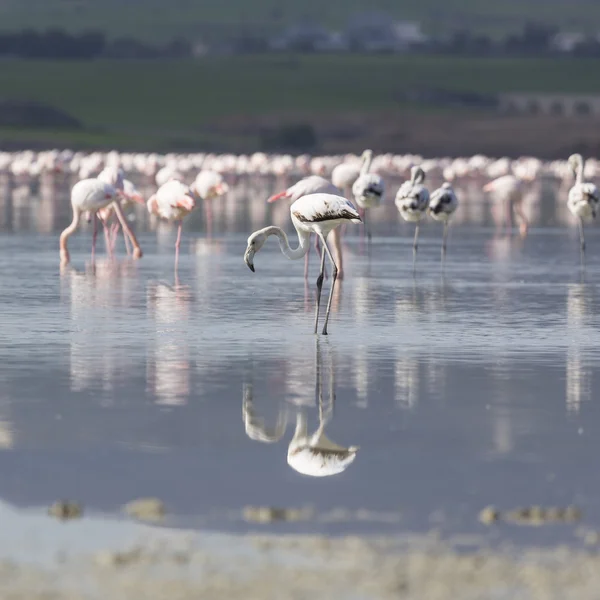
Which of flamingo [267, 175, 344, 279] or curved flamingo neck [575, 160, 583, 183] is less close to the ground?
curved flamingo neck [575, 160, 583, 183]

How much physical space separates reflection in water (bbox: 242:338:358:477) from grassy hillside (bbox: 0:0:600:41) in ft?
527

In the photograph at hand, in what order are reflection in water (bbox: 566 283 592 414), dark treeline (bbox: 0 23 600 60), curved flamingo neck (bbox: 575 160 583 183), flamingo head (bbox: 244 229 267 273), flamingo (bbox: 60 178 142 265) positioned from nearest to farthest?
reflection in water (bbox: 566 283 592 414) → flamingo head (bbox: 244 229 267 273) → flamingo (bbox: 60 178 142 265) → curved flamingo neck (bbox: 575 160 583 183) → dark treeline (bbox: 0 23 600 60)

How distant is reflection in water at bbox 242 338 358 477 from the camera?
9.54 metres

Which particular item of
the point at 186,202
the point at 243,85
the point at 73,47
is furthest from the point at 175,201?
the point at 73,47

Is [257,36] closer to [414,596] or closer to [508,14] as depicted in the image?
[508,14]

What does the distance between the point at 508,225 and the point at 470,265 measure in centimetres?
1035

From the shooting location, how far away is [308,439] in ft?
33.7

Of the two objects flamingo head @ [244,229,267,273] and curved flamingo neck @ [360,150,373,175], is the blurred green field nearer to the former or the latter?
curved flamingo neck @ [360,150,373,175]

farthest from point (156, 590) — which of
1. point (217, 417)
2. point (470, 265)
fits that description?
point (470, 265)

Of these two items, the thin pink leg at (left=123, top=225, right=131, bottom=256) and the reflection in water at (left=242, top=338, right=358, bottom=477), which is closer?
the reflection in water at (left=242, top=338, right=358, bottom=477)

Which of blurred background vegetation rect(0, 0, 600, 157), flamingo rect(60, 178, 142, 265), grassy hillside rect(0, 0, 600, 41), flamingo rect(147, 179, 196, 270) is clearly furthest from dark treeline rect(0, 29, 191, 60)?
flamingo rect(60, 178, 142, 265)

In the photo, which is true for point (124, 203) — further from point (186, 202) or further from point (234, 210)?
point (234, 210)

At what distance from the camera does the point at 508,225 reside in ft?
112

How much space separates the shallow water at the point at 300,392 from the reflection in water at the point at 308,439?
41 mm
